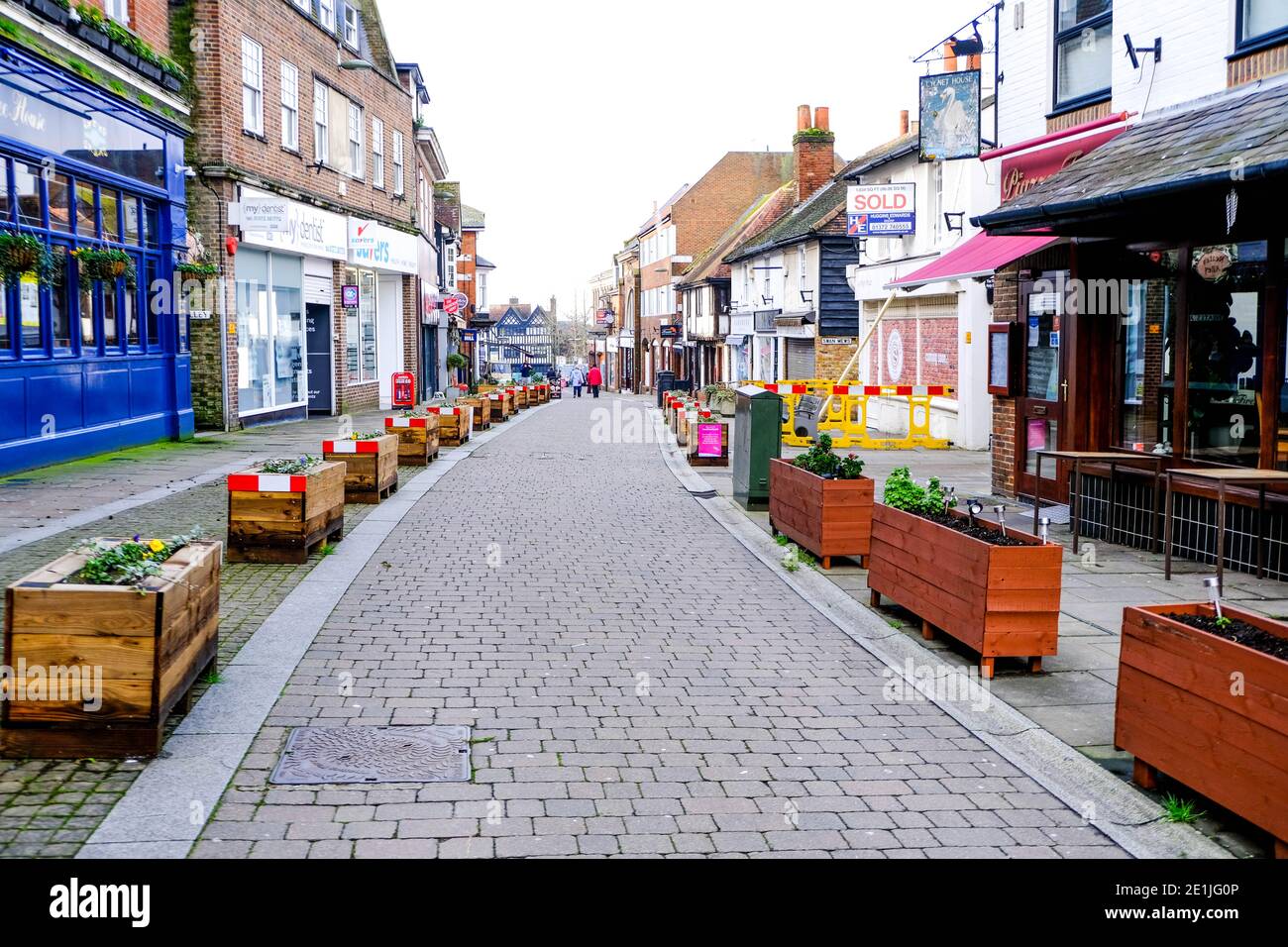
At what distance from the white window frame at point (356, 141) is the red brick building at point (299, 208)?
49mm

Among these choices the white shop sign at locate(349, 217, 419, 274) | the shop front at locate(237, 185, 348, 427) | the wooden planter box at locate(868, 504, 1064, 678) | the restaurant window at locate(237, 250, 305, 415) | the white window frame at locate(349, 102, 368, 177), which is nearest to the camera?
the wooden planter box at locate(868, 504, 1064, 678)

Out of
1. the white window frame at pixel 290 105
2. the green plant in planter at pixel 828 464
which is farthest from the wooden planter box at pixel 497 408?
the green plant in planter at pixel 828 464

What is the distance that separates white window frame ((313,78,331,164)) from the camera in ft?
87.9

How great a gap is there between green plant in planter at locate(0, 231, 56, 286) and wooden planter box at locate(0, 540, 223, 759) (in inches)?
353

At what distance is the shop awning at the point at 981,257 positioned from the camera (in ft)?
41.4

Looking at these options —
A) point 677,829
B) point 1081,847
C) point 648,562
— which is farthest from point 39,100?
point 1081,847

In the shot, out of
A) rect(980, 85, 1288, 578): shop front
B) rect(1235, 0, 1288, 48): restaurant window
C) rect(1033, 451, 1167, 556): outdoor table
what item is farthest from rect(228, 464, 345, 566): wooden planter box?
rect(1235, 0, 1288, 48): restaurant window

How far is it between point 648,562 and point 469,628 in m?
2.91

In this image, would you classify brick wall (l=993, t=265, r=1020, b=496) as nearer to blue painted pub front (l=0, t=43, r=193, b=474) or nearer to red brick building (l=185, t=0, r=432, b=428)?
blue painted pub front (l=0, t=43, r=193, b=474)

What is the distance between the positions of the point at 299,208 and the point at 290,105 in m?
2.08

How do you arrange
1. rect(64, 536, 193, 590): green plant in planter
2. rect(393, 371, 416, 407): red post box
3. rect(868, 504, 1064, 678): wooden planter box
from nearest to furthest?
1. rect(64, 536, 193, 590): green plant in planter
2. rect(868, 504, 1064, 678): wooden planter box
3. rect(393, 371, 416, 407): red post box

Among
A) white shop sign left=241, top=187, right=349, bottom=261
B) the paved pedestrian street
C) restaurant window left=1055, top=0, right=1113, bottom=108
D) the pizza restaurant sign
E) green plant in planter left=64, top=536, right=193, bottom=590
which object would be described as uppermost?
Result: restaurant window left=1055, top=0, right=1113, bottom=108

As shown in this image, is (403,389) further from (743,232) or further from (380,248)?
(743,232)
